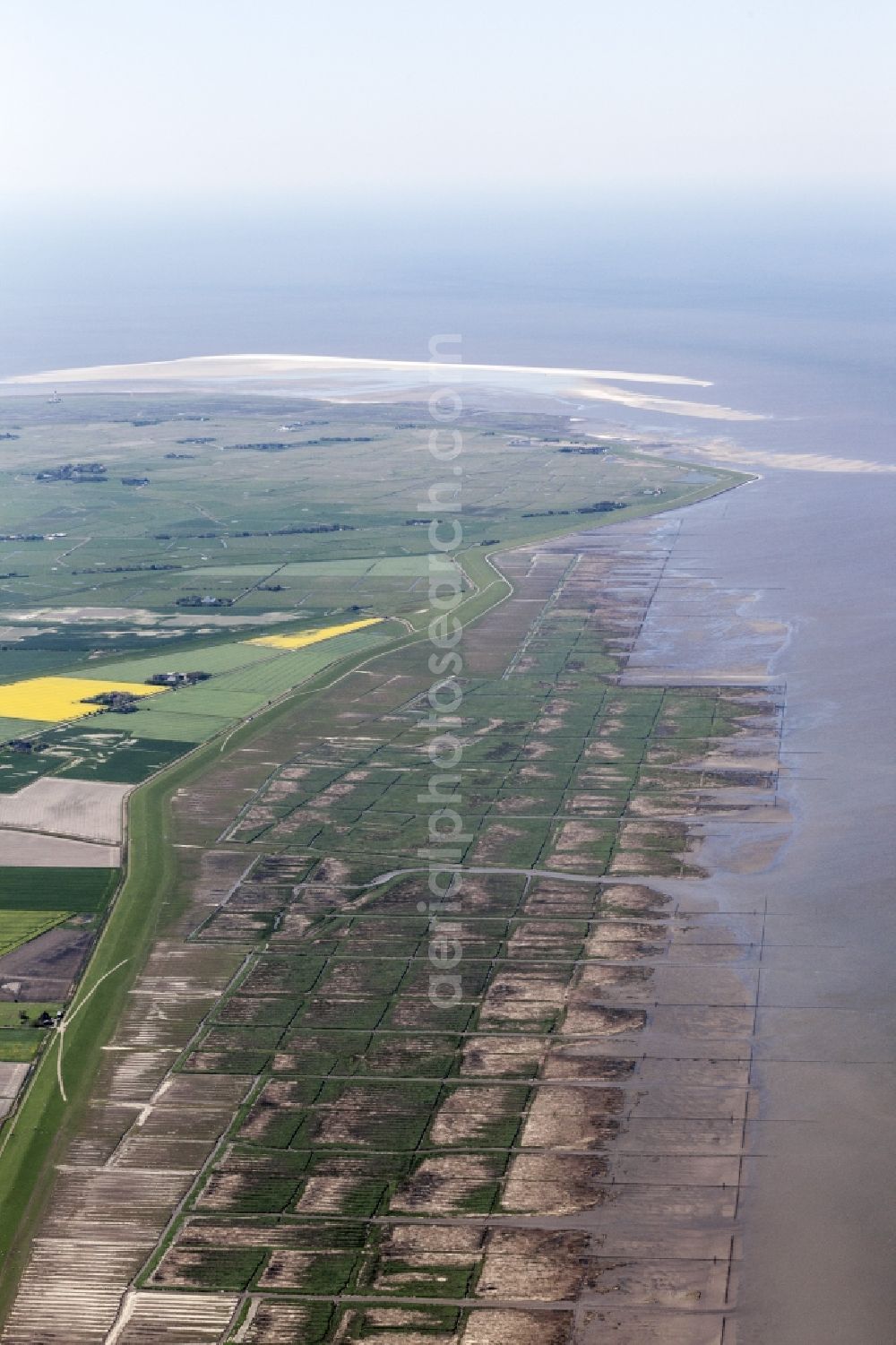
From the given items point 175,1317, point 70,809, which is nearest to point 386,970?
point 175,1317

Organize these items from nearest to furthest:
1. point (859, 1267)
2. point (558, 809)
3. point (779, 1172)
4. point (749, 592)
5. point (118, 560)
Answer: point (859, 1267) → point (779, 1172) → point (558, 809) → point (749, 592) → point (118, 560)

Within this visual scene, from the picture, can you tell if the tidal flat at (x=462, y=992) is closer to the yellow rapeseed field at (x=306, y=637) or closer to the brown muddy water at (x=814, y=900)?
the brown muddy water at (x=814, y=900)

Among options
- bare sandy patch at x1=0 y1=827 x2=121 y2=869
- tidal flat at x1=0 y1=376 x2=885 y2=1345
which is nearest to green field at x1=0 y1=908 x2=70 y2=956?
tidal flat at x1=0 y1=376 x2=885 y2=1345

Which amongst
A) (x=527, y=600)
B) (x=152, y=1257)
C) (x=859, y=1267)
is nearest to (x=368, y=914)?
(x=152, y=1257)

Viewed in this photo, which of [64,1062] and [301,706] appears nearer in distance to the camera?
[64,1062]

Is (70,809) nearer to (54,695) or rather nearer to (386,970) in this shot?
(54,695)

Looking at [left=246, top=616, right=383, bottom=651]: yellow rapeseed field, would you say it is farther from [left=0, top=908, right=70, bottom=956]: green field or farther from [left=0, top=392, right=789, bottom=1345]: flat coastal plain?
[left=0, top=908, right=70, bottom=956]: green field

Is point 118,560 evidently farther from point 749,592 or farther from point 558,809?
point 558,809
